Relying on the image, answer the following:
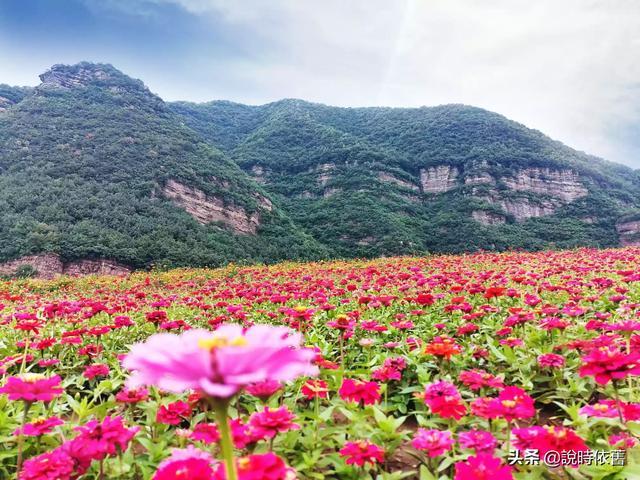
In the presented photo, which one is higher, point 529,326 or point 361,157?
point 361,157

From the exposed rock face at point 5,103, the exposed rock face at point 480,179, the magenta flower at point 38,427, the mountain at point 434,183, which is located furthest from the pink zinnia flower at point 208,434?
the exposed rock face at point 5,103

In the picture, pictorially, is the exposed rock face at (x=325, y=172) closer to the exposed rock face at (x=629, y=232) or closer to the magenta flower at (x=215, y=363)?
the exposed rock face at (x=629, y=232)

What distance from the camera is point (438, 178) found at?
69500 millimetres

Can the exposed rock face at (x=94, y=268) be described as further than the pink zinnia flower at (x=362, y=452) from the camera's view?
Yes

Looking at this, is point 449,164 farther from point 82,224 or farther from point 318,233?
point 82,224

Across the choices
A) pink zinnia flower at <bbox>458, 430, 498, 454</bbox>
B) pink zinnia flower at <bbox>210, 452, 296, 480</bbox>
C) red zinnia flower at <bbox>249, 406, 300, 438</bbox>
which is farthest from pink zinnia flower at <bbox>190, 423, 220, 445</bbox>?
pink zinnia flower at <bbox>458, 430, 498, 454</bbox>

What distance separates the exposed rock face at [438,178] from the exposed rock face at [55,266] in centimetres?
5351

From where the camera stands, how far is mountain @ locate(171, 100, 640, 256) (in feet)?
164

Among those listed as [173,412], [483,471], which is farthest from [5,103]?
[483,471]

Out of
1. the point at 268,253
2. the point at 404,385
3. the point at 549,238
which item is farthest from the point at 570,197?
the point at 404,385

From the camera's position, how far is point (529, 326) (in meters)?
4.48

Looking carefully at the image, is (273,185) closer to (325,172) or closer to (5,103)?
(325,172)

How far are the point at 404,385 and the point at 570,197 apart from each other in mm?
70773

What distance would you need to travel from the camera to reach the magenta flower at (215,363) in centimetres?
75
